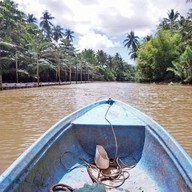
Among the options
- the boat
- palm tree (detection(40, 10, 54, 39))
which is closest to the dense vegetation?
palm tree (detection(40, 10, 54, 39))

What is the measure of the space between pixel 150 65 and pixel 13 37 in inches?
853

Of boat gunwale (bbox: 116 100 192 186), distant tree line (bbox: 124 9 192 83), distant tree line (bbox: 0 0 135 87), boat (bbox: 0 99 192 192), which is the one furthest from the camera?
distant tree line (bbox: 124 9 192 83)

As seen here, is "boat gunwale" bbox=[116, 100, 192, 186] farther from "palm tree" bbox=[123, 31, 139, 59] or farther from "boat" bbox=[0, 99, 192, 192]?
"palm tree" bbox=[123, 31, 139, 59]

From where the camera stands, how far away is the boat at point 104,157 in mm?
2311

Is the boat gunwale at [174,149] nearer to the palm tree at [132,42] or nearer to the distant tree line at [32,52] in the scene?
the distant tree line at [32,52]

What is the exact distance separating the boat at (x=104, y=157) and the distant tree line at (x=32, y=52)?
1790cm

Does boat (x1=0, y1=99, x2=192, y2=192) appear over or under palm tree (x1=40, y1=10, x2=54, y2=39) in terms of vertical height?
under

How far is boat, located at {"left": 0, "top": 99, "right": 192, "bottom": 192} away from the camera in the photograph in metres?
2.31

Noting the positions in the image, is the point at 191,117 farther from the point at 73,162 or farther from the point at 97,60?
the point at 97,60

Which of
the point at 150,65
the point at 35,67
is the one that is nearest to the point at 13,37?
the point at 35,67

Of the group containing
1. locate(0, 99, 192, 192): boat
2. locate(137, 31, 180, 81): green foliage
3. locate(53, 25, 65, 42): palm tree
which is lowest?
locate(0, 99, 192, 192): boat

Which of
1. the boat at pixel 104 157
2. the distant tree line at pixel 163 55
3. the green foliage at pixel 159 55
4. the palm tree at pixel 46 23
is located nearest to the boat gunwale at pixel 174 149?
the boat at pixel 104 157

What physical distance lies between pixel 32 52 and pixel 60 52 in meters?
8.03

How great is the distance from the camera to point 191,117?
7.52 m
